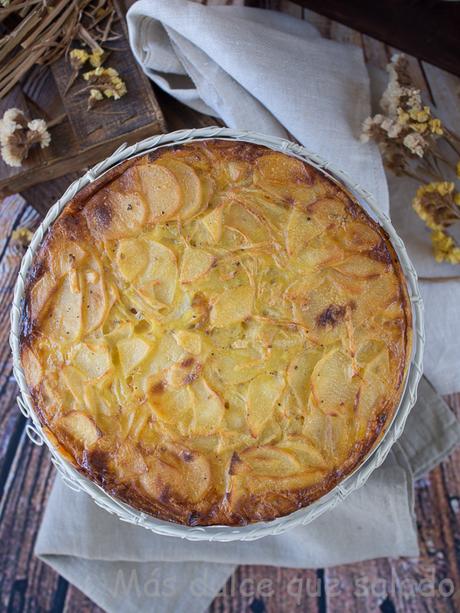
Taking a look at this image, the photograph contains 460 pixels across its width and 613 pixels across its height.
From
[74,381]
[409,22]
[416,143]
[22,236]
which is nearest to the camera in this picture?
[74,381]

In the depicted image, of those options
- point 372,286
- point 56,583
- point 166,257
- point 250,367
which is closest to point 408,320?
point 372,286

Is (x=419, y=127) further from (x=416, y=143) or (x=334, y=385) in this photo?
(x=334, y=385)

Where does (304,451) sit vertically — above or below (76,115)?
below

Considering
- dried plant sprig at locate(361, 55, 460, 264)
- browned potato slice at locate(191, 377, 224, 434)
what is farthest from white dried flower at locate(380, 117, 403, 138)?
browned potato slice at locate(191, 377, 224, 434)

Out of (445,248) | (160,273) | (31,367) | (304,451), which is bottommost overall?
(304,451)

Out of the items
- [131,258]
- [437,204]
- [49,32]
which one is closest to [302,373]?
[131,258]

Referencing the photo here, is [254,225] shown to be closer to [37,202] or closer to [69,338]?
[69,338]
